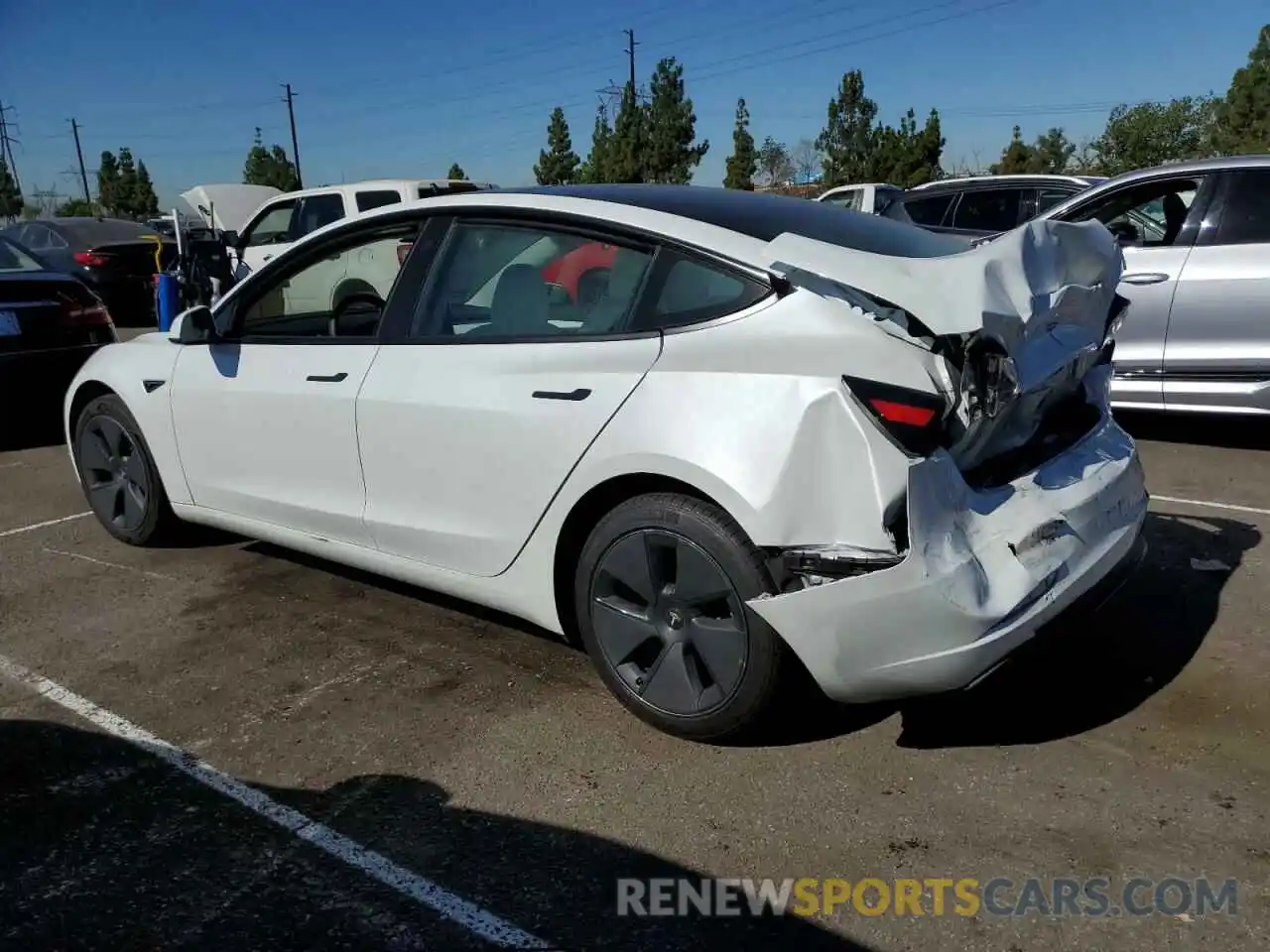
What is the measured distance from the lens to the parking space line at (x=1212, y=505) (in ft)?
16.9

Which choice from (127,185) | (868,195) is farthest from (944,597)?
(127,185)

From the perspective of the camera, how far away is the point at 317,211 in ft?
44.2

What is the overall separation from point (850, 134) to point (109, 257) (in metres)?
27.5

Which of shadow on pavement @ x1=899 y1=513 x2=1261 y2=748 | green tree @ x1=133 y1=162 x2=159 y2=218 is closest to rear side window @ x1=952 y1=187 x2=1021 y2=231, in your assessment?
shadow on pavement @ x1=899 y1=513 x2=1261 y2=748

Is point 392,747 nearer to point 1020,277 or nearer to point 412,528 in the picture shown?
point 412,528

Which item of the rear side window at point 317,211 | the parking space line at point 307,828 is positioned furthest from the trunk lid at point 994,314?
the rear side window at point 317,211

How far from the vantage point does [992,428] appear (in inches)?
110

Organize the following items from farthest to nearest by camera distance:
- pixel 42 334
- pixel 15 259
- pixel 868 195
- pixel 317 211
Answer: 1. pixel 868 195
2. pixel 317 211
3. pixel 15 259
4. pixel 42 334

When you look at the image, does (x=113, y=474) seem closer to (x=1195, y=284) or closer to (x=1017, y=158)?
(x=1195, y=284)

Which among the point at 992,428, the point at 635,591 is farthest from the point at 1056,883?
the point at 635,591

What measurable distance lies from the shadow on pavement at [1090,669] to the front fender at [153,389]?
10.8 ft

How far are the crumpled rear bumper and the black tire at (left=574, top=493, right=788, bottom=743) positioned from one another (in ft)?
0.43

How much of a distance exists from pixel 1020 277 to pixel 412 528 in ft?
6.92

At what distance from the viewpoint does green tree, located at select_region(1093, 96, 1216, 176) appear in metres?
48.0
